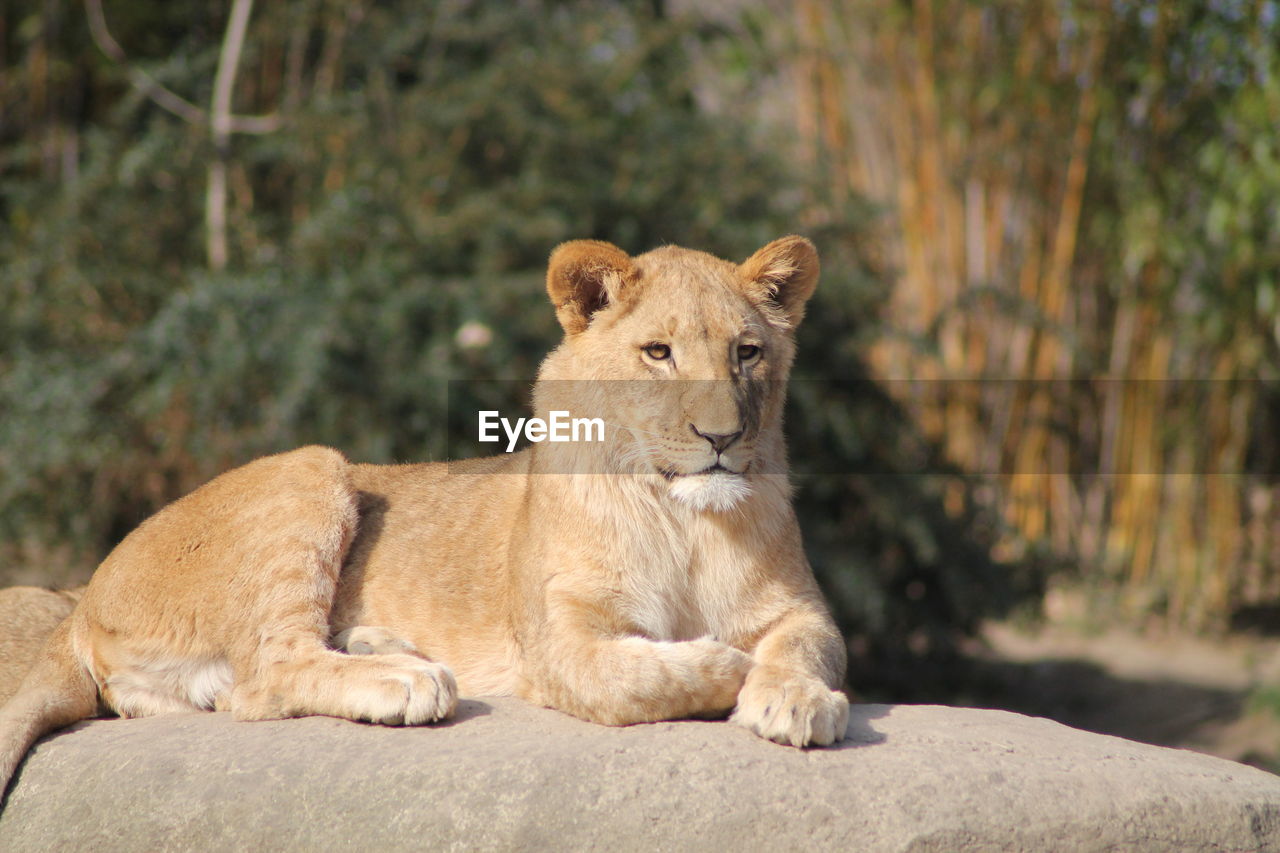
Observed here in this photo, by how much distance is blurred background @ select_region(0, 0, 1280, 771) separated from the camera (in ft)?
25.0

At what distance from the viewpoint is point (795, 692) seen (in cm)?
A: 339

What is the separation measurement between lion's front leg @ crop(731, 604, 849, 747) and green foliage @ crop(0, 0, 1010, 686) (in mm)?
3931

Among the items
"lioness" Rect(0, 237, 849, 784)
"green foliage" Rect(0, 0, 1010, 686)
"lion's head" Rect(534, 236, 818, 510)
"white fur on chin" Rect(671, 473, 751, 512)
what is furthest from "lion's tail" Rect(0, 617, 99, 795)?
"green foliage" Rect(0, 0, 1010, 686)

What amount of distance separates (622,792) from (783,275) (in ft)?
5.81

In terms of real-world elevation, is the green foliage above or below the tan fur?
above

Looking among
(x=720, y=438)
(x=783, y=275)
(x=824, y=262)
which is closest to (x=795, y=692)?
(x=720, y=438)

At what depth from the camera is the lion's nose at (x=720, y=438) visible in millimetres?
3582

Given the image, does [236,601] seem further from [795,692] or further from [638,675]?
[795,692]

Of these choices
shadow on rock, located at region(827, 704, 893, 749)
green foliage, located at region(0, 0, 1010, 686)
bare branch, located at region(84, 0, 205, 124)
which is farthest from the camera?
bare branch, located at region(84, 0, 205, 124)

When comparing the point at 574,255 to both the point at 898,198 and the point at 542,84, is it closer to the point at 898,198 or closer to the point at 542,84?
the point at 542,84

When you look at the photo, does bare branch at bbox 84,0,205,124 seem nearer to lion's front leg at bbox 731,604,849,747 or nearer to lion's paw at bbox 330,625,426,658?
lion's paw at bbox 330,625,426,658

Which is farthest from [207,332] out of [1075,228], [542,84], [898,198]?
[1075,228]

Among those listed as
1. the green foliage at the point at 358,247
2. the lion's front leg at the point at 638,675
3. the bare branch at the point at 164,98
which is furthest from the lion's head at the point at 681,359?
the bare branch at the point at 164,98

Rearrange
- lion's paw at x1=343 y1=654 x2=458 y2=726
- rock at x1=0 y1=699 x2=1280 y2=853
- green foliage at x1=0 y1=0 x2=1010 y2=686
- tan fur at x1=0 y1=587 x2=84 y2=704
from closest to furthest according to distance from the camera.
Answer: rock at x1=0 y1=699 x2=1280 y2=853 → lion's paw at x1=343 y1=654 x2=458 y2=726 → tan fur at x1=0 y1=587 x2=84 y2=704 → green foliage at x1=0 y1=0 x2=1010 y2=686
